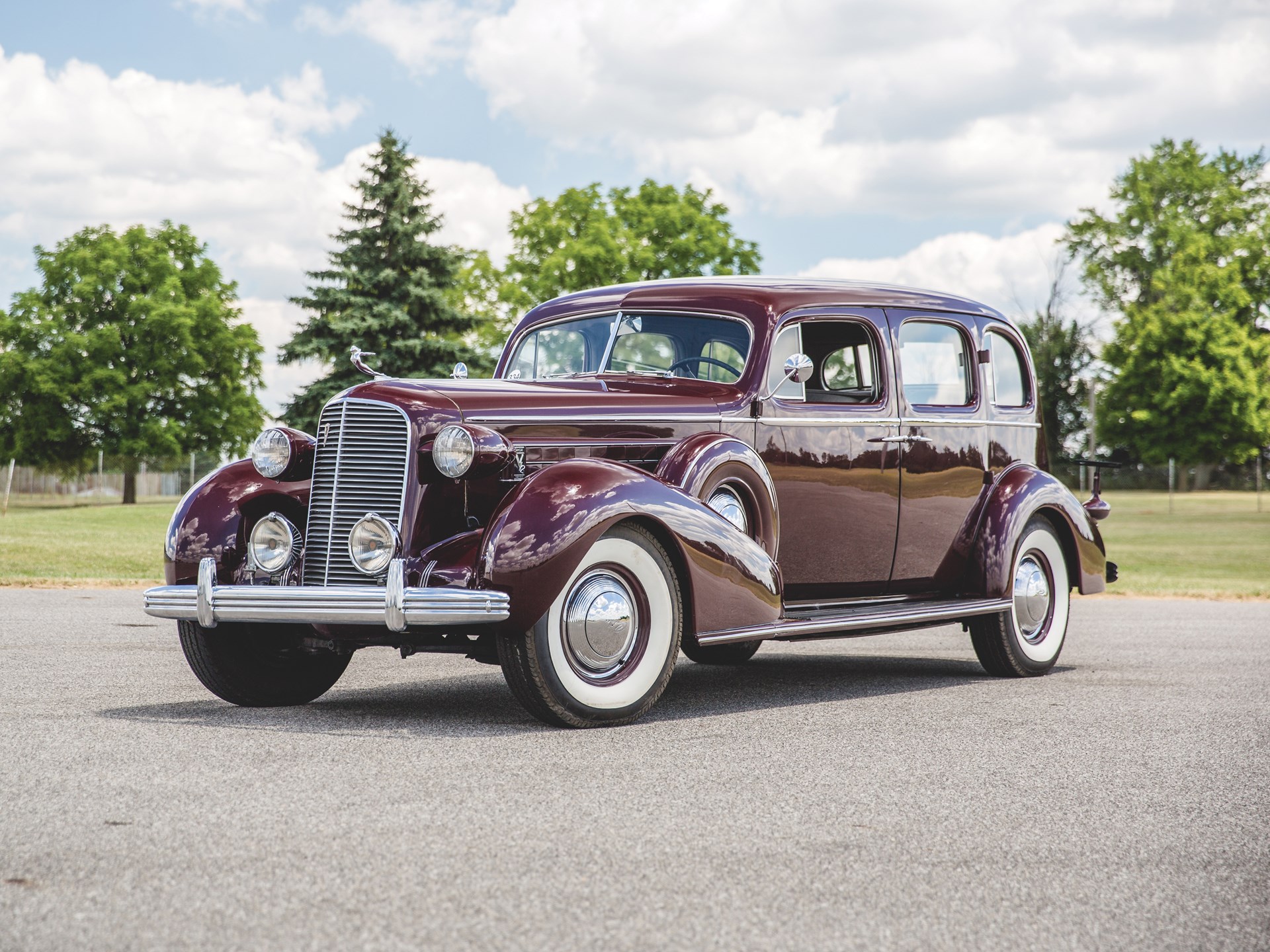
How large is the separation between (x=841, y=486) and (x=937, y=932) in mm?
4718

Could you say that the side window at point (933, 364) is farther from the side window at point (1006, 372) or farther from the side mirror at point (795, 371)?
the side mirror at point (795, 371)

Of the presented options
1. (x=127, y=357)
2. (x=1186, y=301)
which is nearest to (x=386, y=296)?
(x=127, y=357)

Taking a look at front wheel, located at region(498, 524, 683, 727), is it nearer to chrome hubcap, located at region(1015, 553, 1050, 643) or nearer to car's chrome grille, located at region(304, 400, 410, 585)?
car's chrome grille, located at region(304, 400, 410, 585)

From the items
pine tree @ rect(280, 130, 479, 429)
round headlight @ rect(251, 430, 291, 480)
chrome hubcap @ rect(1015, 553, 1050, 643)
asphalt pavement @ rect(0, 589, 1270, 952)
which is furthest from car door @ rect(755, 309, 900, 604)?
pine tree @ rect(280, 130, 479, 429)

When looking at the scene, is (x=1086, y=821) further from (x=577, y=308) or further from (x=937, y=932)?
(x=577, y=308)

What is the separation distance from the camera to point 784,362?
25.8 feet

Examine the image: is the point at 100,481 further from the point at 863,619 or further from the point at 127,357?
the point at 863,619

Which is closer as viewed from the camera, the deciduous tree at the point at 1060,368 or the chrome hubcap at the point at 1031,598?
the chrome hubcap at the point at 1031,598

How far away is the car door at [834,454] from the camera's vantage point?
25.2 ft

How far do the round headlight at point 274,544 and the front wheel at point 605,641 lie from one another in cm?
127

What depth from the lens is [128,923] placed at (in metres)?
3.29

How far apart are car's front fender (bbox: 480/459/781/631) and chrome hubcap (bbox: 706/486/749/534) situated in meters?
0.31

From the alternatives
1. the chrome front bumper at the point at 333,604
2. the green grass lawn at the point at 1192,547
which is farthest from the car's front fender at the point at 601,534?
the green grass lawn at the point at 1192,547

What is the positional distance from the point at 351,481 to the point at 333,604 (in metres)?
0.76
